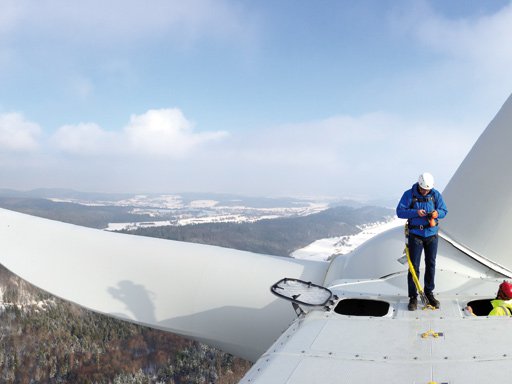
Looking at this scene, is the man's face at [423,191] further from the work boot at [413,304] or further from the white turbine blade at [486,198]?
the white turbine blade at [486,198]

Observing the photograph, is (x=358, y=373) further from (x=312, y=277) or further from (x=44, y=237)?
(x=44, y=237)

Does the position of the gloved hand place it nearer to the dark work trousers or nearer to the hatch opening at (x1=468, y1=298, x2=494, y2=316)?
the dark work trousers

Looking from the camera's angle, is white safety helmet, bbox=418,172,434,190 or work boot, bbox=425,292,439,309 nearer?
work boot, bbox=425,292,439,309

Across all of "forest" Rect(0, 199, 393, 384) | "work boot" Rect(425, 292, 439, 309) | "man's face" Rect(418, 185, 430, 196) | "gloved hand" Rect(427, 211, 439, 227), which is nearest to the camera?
"work boot" Rect(425, 292, 439, 309)

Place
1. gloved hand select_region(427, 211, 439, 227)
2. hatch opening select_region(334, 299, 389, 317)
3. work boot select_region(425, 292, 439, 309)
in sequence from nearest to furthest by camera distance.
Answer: work boot select_region(425, 292, 439, 309), gloved hand select_region(427, 211, 439, 227), hatch opening select_region(334, 299, 389, 317)

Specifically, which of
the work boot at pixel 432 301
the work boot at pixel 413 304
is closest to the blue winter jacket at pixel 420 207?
the work boot at pixel 432 301

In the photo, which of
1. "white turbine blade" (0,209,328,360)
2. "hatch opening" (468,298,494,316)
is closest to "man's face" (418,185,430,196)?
"hatch opening" (468,298,494,316)
